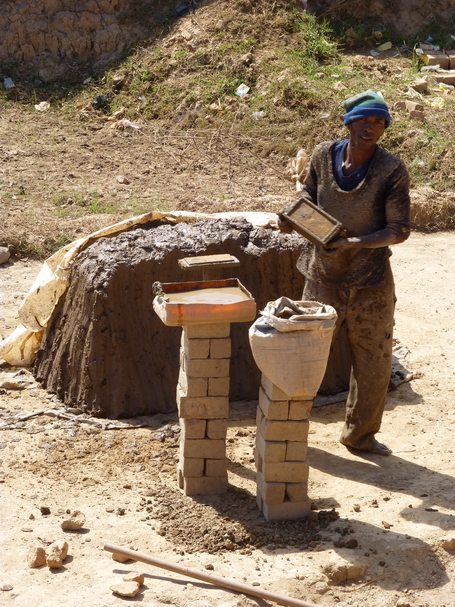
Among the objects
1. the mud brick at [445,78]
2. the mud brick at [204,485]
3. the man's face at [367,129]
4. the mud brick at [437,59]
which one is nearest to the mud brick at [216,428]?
the mud brick at [204,485]

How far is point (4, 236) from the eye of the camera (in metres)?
8.09

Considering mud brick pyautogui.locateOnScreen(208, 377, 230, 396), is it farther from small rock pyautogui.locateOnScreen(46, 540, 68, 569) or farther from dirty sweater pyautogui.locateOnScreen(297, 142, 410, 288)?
small rock pyautogui.locateOnScreen(46, 540, 68, 569)

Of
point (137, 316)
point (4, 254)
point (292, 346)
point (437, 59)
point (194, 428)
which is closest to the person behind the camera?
point (292, 346)

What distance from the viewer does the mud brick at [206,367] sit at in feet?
13.4

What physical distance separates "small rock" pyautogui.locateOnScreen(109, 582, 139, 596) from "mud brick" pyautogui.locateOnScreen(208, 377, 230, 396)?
1.11 metres

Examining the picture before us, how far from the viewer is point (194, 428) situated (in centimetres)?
420

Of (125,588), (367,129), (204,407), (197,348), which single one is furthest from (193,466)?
(367,129)

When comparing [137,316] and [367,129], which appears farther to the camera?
[137,316]

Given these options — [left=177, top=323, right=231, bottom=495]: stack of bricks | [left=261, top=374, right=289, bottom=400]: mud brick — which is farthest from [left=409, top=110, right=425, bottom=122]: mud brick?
[left=261, top=374, right=289, bottom=400]: mud brick

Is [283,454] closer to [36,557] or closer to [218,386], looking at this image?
[218,386]

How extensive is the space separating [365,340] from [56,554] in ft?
6.77

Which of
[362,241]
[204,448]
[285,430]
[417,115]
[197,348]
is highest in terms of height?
[417,115]

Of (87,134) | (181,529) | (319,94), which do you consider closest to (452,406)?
(181,529)

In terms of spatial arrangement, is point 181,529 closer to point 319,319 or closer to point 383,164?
point 319,319
